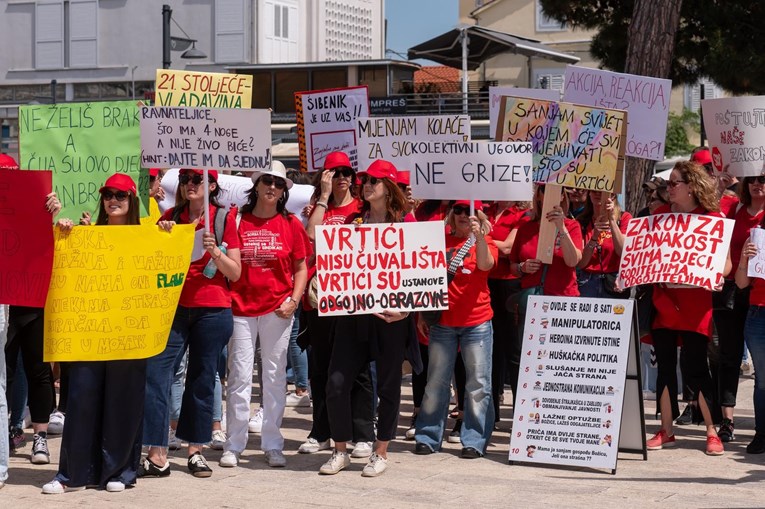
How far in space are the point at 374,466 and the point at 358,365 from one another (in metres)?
0.62

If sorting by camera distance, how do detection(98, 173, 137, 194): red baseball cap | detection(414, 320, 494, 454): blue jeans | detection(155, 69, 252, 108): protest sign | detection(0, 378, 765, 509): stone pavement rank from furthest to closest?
detection(155, 69, 252, 108): protest sign
detection(414, 320, 494, 454): blue jeans
detection(98, 173, 137, 194): red baseball cap
detection(0, 378, 765, 509): stone pavement

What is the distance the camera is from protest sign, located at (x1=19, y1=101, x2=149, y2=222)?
822cm

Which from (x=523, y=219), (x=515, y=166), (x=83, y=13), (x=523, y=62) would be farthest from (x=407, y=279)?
(x=83, y=13)

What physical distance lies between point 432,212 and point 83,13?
48.8 metres

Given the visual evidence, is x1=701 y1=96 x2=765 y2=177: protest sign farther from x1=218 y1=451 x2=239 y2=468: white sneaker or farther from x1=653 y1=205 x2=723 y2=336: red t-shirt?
x1=218 y1=451 x2=239 y2=468: white sneaker

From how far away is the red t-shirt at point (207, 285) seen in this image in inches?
310

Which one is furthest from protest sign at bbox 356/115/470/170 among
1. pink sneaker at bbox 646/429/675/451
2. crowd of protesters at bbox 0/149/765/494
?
pink sneaker at bbox 646/429/675/451

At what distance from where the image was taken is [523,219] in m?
9.45

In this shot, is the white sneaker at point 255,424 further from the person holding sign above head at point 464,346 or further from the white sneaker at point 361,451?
the person holding sign above head at point 464,346

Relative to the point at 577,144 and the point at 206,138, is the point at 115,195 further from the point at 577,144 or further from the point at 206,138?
the point at 577,144

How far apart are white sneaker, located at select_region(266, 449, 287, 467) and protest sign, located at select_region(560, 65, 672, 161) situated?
379 cm

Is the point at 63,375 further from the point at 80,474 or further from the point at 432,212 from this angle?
the point at 432,212

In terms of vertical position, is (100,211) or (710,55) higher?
(710,55)

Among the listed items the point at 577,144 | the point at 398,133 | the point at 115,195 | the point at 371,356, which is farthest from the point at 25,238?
the point at 577,144
